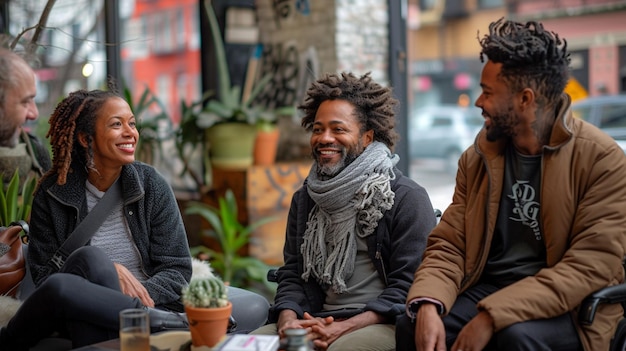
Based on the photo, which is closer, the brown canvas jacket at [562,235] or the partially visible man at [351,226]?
the brown canvas jacket at [562,235]

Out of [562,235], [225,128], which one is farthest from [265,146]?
[562,235]

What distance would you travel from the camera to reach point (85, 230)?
281 cm

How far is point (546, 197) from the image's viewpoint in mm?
2289

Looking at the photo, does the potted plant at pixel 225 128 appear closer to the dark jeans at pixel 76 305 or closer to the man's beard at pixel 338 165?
the man's beard at pixel 338 165

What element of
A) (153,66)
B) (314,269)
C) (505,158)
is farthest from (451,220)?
(153,66)

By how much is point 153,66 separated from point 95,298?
296 inches

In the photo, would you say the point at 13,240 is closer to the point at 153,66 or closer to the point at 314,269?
the point at 314,269

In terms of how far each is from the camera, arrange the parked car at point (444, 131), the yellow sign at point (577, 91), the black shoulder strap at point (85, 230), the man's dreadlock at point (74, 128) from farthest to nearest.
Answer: the parked car at point (444, 131) < the yellow sign at point (577, 91) < the man's dreadlock at point (74, 128) < the black shoulder strap at point (85, 230)

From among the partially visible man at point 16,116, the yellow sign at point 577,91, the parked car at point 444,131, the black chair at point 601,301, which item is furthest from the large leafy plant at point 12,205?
the yellow sign at point 577,91

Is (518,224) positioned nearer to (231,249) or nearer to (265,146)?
(231,249)

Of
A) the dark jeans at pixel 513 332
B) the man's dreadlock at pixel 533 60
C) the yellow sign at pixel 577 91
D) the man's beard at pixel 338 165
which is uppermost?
the man's dreadlock at pixel 533 60

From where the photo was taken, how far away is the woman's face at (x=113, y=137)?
2867 mm

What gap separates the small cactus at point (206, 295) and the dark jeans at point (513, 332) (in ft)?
1.91

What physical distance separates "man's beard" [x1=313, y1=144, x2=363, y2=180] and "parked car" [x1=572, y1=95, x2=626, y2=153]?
10.3 feet
